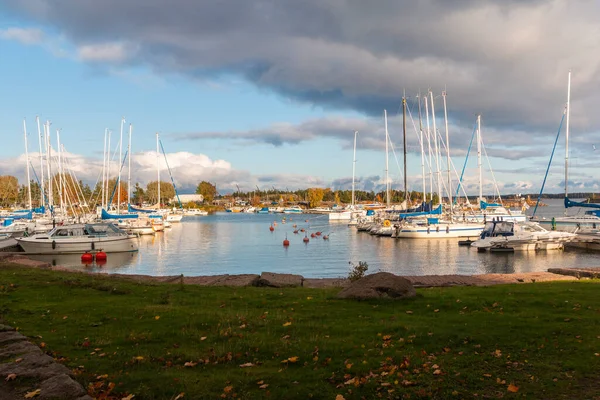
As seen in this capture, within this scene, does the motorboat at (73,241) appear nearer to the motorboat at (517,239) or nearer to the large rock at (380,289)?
the motorboat at (517,239)

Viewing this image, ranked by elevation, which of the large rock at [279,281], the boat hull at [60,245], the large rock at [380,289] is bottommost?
the boat hull at [60,245]

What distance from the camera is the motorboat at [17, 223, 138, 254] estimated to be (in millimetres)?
52688

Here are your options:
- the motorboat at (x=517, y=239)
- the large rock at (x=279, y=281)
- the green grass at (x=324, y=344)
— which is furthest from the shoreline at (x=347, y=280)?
the motorboat at (x=517, y=239)

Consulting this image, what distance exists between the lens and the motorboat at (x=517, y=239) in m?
56.4

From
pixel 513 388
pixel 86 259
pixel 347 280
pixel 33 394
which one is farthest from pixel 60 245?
pixel 513 388

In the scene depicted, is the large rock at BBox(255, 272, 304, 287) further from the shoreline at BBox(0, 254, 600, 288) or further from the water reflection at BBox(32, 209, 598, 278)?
the water reflection at BBox(32, 209, 598, 278)

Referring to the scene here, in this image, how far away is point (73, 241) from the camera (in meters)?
53.1

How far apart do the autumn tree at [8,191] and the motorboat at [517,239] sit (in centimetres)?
15315

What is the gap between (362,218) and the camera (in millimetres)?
104250

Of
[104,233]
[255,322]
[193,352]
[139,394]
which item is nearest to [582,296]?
[255,322]

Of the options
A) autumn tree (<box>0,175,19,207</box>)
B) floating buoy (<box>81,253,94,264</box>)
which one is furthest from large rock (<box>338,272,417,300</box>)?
autumn tree (<box>0,175,19,207</box>)

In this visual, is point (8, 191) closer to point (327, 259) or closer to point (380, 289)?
point (327, 259)

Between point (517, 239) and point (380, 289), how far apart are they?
4704 centimetres

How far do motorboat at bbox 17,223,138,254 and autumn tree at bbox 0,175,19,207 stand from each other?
4878 inches
